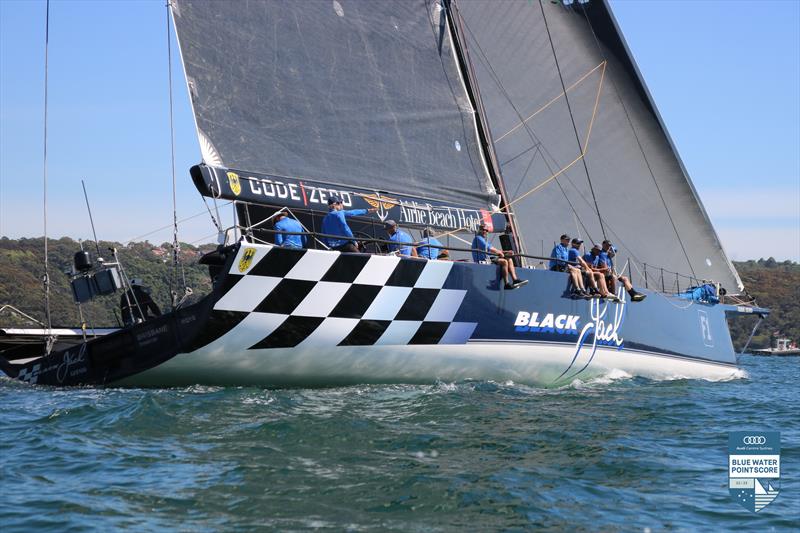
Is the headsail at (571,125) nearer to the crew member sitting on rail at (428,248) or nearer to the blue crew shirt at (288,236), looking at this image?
the crew member sitting on rail at (428,248)

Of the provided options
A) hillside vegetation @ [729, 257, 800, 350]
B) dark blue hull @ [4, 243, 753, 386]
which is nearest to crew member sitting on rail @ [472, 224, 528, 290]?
dark blue hull @ [4, 243, 753, 386]

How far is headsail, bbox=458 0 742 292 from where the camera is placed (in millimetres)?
14562

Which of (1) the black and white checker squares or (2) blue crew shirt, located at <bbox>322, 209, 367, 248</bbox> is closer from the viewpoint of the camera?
(1) the black and white checker squares

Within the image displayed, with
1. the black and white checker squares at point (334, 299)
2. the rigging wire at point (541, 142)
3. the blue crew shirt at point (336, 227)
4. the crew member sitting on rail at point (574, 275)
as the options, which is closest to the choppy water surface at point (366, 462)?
the black and white checker squares at point (334, 299)

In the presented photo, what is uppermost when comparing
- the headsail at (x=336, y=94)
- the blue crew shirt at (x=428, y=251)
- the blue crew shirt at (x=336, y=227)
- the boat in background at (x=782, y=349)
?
the headsail at (x=336, y=94)

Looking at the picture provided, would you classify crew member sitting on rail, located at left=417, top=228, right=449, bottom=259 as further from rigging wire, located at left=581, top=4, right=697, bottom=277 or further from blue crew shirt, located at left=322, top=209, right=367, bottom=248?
rigging wire, located at left=581, top=4, right=697, bottom=277

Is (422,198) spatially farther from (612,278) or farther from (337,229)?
(612,278)

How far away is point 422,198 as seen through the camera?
1163cm

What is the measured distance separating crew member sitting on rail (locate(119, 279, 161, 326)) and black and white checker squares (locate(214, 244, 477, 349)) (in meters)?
2.08

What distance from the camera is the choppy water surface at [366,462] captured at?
4.97 metres

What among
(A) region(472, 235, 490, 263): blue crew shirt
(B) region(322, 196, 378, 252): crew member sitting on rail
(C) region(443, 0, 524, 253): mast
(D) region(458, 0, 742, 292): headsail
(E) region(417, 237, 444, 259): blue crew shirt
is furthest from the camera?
(D) region(458, 0, 742, 292): headsail

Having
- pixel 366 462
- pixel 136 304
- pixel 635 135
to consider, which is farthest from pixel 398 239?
pixel 635 135

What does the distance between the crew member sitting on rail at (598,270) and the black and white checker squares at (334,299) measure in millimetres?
2845

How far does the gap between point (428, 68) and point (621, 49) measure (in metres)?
4.08
